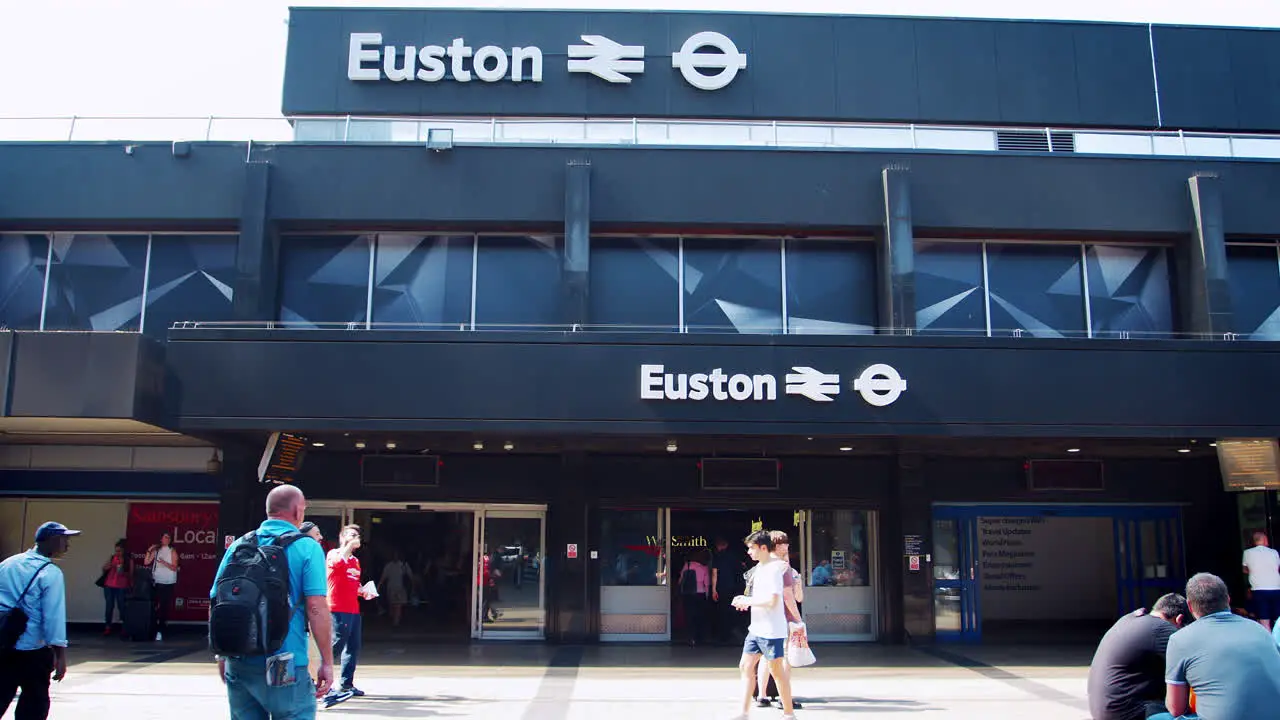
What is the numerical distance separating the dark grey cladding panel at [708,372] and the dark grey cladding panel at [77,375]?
2.65 ft

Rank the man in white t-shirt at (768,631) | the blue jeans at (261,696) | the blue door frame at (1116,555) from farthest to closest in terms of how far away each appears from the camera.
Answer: the blue door frame at (1116,555), the man in white t-shirt at (768,631), the blue jeans at (261,696)

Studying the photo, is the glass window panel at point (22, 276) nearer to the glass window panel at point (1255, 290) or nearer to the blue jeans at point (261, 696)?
the blue jeans at point (261, 696)

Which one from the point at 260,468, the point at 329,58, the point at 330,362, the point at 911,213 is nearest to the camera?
the point at 330,362

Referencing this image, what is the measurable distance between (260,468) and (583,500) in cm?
491

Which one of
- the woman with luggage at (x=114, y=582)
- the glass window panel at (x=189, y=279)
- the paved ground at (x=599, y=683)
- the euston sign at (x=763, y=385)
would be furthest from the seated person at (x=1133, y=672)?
the woman with luggage at (x=114, y=582)

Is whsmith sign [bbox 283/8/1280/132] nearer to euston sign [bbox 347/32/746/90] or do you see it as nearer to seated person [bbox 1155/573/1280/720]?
euston sign [bbox 347/32/746/90]

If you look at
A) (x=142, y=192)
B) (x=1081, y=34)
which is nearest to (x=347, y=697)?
(x=142, y=192)

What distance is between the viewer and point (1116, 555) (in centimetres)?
1781

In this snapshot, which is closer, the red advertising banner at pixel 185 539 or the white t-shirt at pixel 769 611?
the white t-shirt at pixel 769 611

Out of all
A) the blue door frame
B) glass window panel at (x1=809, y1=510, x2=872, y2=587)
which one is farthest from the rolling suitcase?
the blue door frame

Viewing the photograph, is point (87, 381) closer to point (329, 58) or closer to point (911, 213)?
point (329, 58)

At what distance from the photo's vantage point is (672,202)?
1598 cm

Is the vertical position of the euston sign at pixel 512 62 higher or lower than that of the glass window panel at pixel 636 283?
higher

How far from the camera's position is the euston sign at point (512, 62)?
57.0 ft
